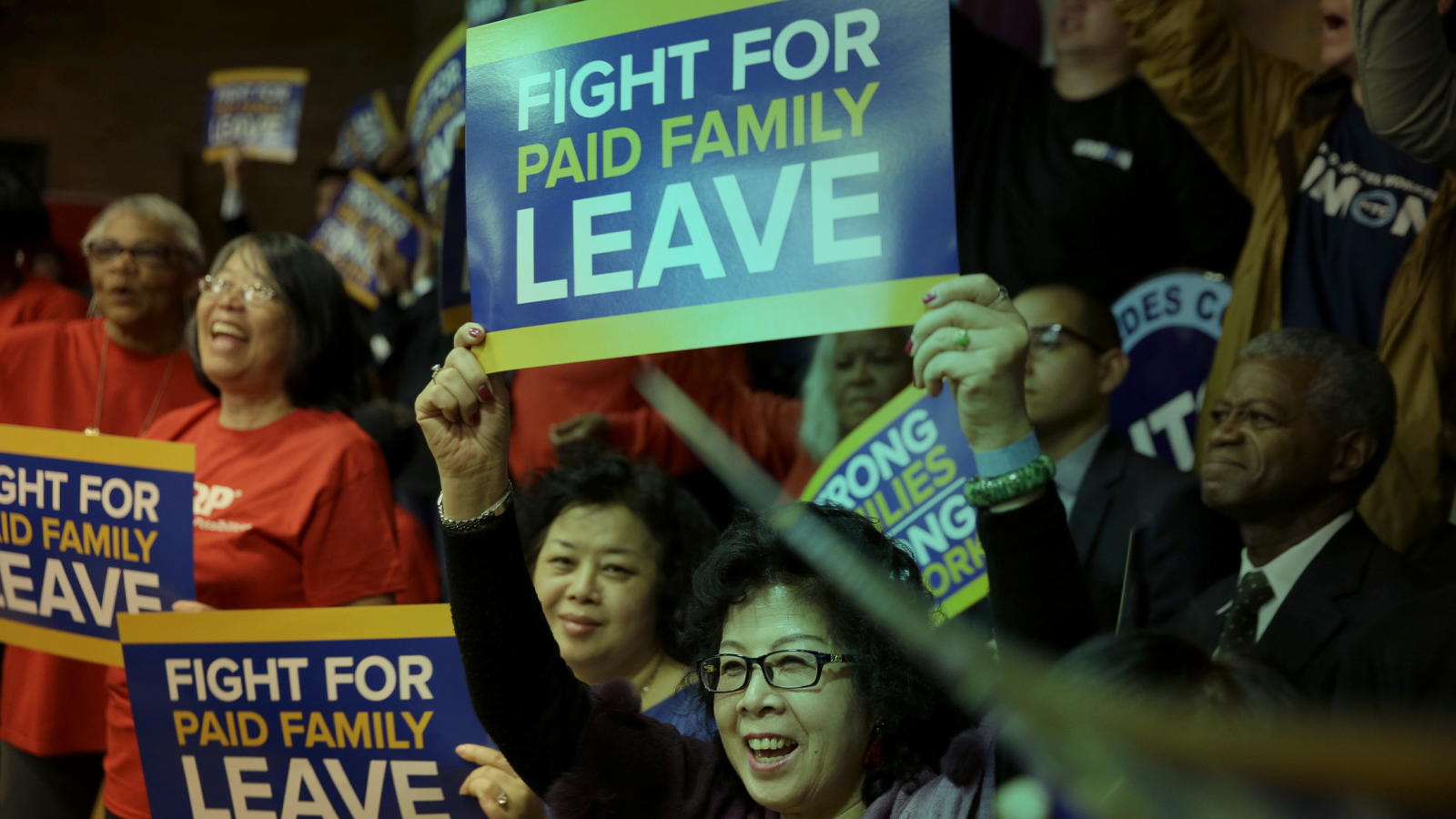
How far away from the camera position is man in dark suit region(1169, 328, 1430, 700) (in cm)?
259

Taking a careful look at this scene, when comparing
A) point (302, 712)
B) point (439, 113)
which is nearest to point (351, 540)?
point (302, 712)

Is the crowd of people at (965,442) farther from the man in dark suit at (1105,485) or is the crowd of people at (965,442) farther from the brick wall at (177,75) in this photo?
the brick wall at (177,75)

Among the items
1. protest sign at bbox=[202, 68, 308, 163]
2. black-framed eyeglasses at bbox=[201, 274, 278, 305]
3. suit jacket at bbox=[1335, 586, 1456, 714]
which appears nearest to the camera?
suit jacket at bbox=[1335, 586, 1456, 714]

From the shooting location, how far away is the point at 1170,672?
52.3 inches

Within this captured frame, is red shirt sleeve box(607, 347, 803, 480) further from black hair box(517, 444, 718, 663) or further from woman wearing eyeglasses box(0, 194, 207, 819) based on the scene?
woman wearing eyeglasses box(0, 194, 207, 819)

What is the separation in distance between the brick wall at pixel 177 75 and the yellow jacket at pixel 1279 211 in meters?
5.77

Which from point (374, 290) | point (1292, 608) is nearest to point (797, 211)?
point (1292, 608)

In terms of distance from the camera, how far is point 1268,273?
3250 mm

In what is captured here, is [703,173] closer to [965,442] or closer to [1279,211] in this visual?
[965,442]

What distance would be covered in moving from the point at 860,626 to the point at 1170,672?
552 mm

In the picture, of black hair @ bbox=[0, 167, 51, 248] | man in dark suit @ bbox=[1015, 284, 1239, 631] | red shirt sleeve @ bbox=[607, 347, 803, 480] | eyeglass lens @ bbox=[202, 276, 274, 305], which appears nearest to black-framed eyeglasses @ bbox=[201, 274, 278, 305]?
eyeglass lens @ bbox=[202, 276, 274, 305]

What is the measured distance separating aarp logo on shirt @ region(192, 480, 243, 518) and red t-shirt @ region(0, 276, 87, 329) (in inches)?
46.9

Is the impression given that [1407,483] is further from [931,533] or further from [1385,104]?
[931,533]

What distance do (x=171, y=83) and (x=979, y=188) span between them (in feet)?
20.9
